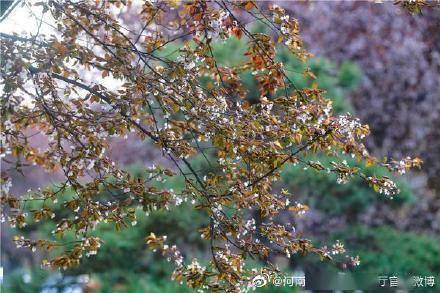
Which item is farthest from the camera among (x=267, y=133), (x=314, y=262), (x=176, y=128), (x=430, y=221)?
(x=430, y=221)

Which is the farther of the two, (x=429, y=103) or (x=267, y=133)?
(x=429, y=103)

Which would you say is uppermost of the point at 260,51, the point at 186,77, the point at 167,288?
the point at 260,51

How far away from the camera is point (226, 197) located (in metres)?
2.35

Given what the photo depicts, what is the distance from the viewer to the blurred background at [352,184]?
378 centimetres

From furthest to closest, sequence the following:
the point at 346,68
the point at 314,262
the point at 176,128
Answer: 1. the point at 346,68
2. the point at 314,262
3. the point at 176,128

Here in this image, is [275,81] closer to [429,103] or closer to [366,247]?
[366,247]

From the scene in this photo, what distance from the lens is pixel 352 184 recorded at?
469cm

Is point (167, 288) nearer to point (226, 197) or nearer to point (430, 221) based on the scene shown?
point (226, 197)

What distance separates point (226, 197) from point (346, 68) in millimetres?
3006

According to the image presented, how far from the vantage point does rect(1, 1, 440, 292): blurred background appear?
378cm

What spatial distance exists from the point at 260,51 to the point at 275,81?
0.14 meters

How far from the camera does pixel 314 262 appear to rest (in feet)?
14.8

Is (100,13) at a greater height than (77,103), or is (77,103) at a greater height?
(100,13)

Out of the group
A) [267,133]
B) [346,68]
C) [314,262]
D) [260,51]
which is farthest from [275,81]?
[346,68]
